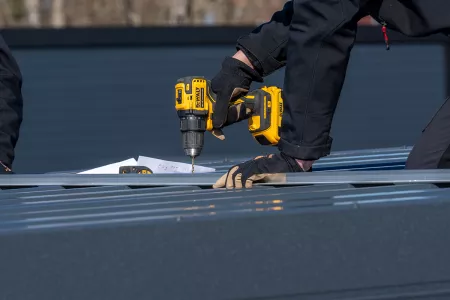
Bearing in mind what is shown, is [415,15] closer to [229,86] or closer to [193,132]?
[229,86]

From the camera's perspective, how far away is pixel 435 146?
12.2 ft

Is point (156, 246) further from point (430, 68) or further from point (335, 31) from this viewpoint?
point (430, 68)

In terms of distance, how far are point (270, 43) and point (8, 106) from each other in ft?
6.92

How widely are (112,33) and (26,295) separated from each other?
238 inches

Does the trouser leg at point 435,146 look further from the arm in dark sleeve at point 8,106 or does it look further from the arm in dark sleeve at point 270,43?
the arm in dark sleeve at point 8,106

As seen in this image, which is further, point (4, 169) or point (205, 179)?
point (4, 169)

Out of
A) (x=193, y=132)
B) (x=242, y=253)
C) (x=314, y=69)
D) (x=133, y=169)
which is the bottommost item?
(x=242, y=253)

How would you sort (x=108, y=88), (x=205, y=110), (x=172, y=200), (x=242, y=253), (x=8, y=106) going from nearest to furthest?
(x=242, y=253) < (x=172, y=200) < (x=205, y=110) < (x=8, y=106) < (x=108, y=88)

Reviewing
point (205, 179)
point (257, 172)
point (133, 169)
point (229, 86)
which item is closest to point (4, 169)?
point (133, 169)

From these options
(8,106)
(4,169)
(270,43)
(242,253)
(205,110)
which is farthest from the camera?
(8,106)

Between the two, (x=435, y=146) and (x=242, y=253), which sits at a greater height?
(x=435, y=146)

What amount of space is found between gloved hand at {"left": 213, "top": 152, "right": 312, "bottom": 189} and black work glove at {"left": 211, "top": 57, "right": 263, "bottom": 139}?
2.39 feet

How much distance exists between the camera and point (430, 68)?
29.2 feet

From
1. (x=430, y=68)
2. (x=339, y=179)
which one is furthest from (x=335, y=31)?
(x=430, y=68)
